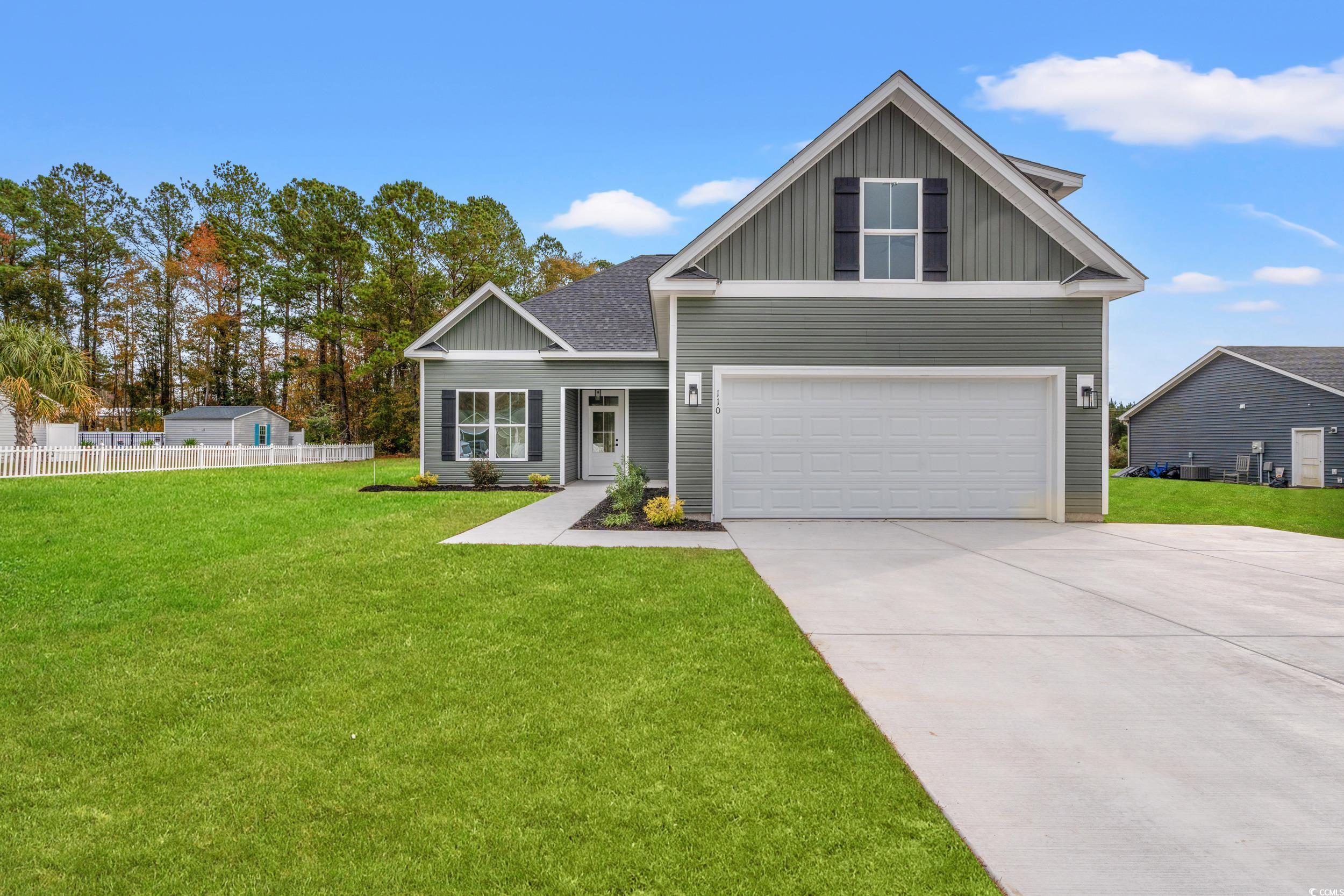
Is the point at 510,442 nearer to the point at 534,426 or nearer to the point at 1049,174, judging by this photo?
the point at 534,426

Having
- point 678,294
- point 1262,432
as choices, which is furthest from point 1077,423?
point 1262,432

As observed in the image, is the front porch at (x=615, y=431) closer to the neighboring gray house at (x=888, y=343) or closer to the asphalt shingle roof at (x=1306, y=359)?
the neighboring gray house at (x=888, y=343)

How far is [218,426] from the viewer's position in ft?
92.4

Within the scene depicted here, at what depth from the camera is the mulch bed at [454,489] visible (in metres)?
14.3

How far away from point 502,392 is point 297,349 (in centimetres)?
2545

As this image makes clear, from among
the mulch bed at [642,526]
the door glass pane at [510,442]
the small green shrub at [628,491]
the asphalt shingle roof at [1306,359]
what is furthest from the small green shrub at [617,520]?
the asphalt shingle roof at [1306,359]

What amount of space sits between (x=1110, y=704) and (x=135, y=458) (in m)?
20.5

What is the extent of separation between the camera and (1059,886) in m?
1.86

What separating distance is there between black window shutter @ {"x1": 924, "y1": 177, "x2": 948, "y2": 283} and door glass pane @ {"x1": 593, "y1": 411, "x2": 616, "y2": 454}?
9850mm

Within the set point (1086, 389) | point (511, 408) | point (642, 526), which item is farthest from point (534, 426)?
point (1086, 389)

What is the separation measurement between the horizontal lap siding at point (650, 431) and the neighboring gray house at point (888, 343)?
7.61 meters

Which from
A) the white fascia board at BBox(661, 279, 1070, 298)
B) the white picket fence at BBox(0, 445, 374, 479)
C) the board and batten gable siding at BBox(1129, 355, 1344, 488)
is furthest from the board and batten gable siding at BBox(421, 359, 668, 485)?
the board and batten gable siding at BBox(1129, 355, 1344, 488)

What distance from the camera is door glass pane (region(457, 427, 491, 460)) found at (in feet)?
51.8

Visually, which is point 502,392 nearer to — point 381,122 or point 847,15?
point 847,15
